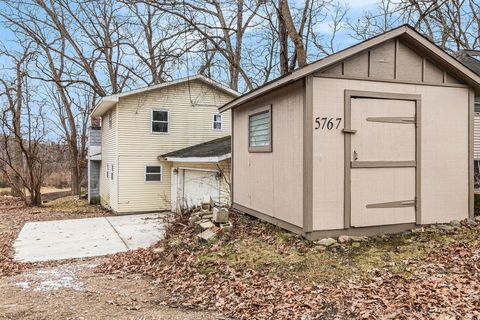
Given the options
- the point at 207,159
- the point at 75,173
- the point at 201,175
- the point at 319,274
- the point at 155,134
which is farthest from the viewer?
the point at 75,173

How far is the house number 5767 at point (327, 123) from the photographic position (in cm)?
622

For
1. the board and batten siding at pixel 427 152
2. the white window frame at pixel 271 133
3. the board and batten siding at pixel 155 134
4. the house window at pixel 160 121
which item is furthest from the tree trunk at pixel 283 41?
the board and batten siding at pixel 427 152

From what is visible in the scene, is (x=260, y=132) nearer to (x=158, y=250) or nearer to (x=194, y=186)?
(x=158, y=250)

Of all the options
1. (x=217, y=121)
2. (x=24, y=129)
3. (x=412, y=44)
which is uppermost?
(x=412, y=44)

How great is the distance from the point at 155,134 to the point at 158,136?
160 mm

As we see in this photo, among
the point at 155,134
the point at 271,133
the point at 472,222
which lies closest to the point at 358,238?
the point at 472,222

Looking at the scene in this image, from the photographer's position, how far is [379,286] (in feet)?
15.2

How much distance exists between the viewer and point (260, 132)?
26.3 ft

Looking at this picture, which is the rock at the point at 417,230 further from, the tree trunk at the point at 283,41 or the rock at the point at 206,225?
the tree trunk at the point at 283,41

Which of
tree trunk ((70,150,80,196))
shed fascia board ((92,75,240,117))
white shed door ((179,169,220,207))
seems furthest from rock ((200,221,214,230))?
tree trunk ((70,150,80,196))

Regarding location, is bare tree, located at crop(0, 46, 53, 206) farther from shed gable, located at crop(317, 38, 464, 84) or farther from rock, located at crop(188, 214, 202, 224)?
shed gable, located at crop(317, 38, 464, 84)

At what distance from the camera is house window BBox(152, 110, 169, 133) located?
17.0m

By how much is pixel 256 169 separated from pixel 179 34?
6.36m

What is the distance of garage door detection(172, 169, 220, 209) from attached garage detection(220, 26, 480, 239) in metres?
5.52
